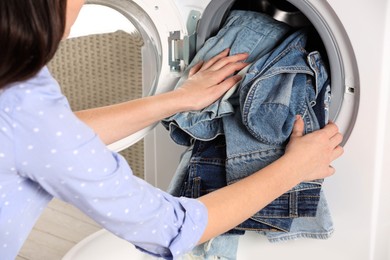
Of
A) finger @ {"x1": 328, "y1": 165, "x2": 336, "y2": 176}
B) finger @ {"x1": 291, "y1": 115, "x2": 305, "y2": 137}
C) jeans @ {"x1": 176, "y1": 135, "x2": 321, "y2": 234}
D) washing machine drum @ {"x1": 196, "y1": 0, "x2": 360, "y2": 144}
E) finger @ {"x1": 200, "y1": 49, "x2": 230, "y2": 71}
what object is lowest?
jeans @ {"x1": 176, "y1": 135, "x2": 321, "y2": 234}

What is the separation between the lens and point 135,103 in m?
1.11

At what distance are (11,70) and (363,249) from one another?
0.76 meters

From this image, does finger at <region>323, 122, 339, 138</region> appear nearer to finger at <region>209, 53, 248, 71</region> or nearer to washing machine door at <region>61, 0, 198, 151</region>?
finger at <region>209, 53, 248, 71</region>

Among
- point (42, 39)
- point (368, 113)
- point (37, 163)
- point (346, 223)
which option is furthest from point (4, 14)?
point (346, 223)

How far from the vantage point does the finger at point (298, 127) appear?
1071 millimetres

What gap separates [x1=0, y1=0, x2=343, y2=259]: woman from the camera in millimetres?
683

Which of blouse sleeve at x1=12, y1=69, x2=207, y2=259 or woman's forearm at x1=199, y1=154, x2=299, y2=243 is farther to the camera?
woman's forearm at x1=199, y1=154, x2=299, y2=243

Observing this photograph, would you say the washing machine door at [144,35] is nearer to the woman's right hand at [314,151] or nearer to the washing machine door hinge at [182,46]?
the washing machine door hinge at [182,46]

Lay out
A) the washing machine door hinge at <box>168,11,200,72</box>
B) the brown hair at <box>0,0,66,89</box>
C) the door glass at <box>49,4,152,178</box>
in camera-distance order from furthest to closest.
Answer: the door glass at <box>49,4,152,178</box>, the washing machine door hinge at <box>168,11,200,72</box>, the brown hair at <box>0,0,66,89</box>

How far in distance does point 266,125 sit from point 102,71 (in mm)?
848

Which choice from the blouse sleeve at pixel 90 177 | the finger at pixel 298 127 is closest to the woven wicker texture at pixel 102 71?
the finger at pixel 298 127

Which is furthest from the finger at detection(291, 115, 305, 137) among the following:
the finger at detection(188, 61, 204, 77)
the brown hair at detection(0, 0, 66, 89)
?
the brown hair at detection(0, 0, 66, 89)

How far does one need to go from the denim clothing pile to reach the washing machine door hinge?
0.17 feet

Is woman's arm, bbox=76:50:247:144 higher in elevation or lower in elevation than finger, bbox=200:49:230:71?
lower
